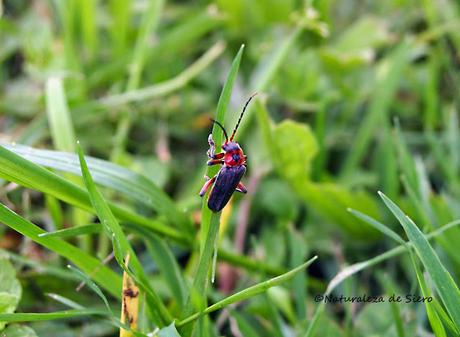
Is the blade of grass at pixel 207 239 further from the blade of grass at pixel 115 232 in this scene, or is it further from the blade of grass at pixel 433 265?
the blade of grass at pixel 433 265

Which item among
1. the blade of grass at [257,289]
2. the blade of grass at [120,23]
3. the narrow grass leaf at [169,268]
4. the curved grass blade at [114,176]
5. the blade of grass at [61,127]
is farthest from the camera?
the blade of grass at [120,23]

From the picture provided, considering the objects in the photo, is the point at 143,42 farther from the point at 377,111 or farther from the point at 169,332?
the point at 169,332

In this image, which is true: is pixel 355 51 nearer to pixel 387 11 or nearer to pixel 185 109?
pixel 387 11

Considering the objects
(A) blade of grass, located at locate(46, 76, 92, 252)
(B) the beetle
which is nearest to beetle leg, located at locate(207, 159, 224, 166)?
(B) the beetle

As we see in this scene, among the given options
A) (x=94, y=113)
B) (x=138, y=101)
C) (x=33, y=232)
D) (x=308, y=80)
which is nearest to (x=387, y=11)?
(x=308, y=80)

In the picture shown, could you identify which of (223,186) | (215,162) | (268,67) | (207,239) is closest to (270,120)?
(268,67)

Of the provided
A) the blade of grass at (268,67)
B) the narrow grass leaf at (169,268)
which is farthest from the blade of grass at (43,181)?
the blade of grass at (268,67)

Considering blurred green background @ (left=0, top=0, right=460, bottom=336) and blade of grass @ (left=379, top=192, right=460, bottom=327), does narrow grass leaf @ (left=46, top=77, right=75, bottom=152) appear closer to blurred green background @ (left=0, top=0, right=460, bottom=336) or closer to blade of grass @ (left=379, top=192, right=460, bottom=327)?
blurred green background @ (left=0, top=0, right=460, bottom=336)
